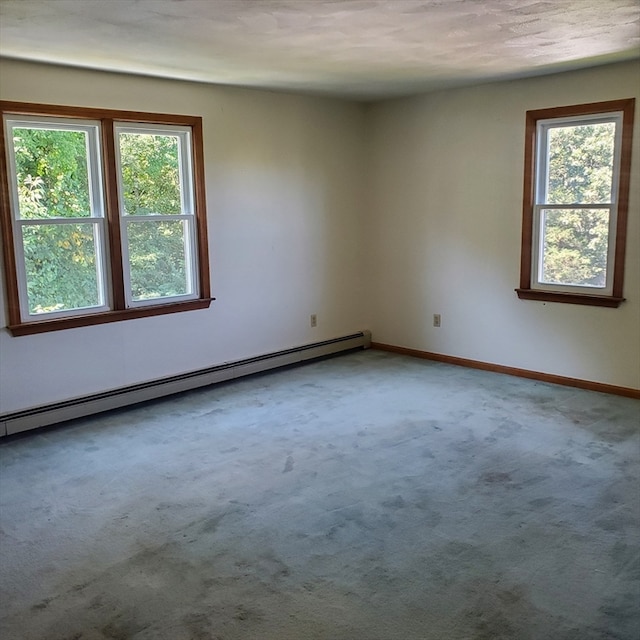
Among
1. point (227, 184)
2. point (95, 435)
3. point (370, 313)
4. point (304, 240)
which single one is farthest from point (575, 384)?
point (95, 435)

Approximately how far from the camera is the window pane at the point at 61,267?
430 cm

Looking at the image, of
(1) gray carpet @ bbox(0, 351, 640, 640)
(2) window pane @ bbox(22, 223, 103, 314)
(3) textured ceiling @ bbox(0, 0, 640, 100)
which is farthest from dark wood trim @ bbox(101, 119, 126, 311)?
(1) gray carpet @ bbox(0, 351, 640, 640)

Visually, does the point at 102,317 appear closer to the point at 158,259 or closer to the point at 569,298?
the point at 158,259

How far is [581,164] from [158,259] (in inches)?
133

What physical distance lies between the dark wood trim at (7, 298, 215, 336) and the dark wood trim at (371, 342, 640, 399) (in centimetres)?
205

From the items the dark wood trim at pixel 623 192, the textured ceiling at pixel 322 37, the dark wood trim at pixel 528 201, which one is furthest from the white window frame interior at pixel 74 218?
the dark wood trim at pixel 623 192

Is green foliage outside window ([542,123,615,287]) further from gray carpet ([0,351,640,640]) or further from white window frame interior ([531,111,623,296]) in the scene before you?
gray carpet ([0,351,640,640])

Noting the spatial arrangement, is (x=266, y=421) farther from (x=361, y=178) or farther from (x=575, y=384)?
(x=361, y=178)

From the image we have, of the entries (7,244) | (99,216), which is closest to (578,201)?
(99,216)

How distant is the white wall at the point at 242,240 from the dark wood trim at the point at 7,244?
0.16 m

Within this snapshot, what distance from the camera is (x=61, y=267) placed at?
4.45 meters

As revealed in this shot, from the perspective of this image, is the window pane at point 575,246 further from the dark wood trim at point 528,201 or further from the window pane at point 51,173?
the window pane at point 51,173

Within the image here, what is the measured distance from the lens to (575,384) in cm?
512

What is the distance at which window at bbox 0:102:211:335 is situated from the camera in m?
4.21
